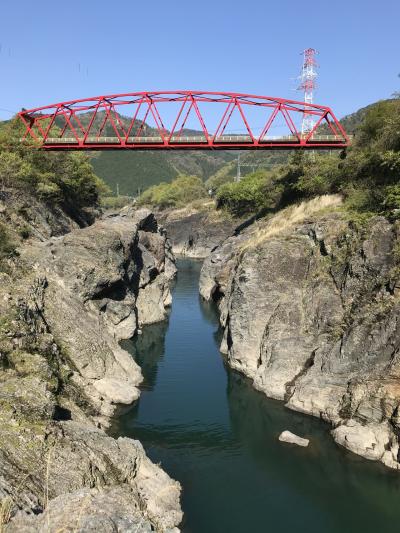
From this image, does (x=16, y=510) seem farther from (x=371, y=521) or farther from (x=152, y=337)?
(x=152, y=337)

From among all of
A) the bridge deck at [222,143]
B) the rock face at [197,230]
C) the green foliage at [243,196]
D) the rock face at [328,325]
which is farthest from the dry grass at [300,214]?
the rock face at [197,230]

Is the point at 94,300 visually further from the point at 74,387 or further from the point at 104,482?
the point at 104,482

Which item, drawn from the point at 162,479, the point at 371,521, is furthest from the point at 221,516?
the point at 371,521

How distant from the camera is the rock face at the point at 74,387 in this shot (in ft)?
38.1

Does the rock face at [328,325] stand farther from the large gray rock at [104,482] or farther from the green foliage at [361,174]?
the large gray rock at [104,482]

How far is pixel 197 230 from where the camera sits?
359 ft

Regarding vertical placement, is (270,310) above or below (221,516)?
above

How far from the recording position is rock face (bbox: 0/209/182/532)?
11.6 m

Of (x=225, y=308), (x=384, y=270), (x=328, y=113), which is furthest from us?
(x=328, y=113)

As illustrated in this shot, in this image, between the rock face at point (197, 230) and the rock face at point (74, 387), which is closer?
the rock face at point (74, 387)

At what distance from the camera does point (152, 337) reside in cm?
4322

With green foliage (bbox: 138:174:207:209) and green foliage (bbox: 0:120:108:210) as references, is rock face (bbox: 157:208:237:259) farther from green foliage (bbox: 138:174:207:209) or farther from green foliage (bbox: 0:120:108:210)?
green foliage (bbox: 0:120:108:210)

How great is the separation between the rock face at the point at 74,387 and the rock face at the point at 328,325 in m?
9.13

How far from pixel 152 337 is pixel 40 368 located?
21463 millimetres
